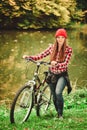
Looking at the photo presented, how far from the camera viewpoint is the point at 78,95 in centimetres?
1097

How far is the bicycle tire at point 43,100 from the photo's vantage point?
7.57 meters

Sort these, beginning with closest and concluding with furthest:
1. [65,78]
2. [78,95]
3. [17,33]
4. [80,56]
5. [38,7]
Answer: [65,78], [78,95], [80,56], [17,33], [38,7]

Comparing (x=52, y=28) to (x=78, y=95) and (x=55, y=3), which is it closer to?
(x=55, y=3)

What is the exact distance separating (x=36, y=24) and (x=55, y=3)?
82.3 inches

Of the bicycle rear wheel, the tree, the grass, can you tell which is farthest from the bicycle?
the tree

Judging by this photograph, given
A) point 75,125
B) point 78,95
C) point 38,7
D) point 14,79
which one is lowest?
point 38,7

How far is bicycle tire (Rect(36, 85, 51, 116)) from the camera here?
24.9 ft

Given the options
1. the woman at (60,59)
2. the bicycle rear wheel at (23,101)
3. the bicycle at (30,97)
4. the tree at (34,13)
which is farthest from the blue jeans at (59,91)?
the tree at (34,13)

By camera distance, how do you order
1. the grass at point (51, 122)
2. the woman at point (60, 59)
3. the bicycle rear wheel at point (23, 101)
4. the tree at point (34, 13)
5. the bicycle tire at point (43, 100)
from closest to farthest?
the grass at point (51, 122)
the bicycle rear wheel at point (23, 101)
the woman at point (60, 59)
the bicycle tire at point (43, 100)
the tree at point (34, 13)

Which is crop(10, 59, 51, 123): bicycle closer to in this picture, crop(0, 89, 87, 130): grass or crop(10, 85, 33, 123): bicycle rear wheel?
crop(10, 85, 33, 123): bicycle rear wheel

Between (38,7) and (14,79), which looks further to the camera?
(38,7)

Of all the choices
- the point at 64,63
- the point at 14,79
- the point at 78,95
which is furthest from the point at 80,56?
the point at 64,63

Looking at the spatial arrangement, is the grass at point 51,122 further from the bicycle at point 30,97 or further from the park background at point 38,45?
the bicycle at point 30,97

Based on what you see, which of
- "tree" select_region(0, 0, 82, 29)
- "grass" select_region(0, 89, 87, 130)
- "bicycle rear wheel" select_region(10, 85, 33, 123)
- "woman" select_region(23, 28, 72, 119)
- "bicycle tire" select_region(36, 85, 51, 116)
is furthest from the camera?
"tree" select_region(0, 0, 82, 29)
